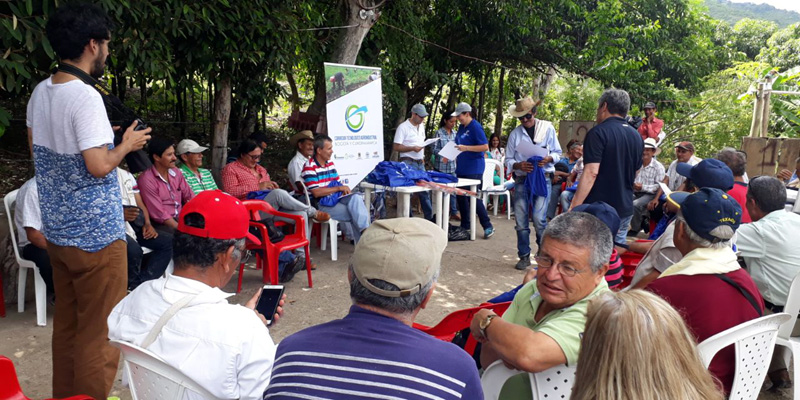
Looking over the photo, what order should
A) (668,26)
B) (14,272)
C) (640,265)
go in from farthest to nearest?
(668,26)
(14,272)
(640,265)

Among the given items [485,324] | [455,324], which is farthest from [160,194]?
[485,324]

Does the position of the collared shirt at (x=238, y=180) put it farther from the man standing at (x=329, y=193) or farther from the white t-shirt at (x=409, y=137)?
the white t-shirt at (x=409, y=137)

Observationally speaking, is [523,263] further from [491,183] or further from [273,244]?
[491,183]

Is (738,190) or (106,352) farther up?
(738,190)

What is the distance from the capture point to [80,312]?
2535 mm

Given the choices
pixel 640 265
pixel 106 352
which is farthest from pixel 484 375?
pixel 106 352

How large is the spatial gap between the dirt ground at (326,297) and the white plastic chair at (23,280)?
0.07 m

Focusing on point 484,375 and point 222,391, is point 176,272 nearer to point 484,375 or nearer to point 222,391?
point 222,391

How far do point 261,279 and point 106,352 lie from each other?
272cm

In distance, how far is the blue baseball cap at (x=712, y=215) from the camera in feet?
7.84

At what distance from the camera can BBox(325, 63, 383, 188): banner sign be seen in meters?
6.57

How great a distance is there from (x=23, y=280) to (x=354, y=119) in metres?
3.76

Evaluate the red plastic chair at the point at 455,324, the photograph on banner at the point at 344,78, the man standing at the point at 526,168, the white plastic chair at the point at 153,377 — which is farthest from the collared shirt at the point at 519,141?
the white plastic chair at the point at 153,377

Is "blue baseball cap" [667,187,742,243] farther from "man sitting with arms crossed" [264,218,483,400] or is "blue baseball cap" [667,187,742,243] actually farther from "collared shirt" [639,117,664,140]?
"collared shirt" [639,117,664,140]
